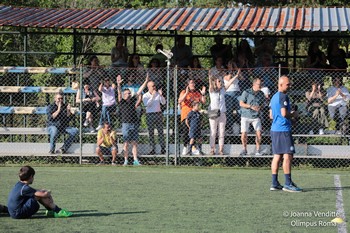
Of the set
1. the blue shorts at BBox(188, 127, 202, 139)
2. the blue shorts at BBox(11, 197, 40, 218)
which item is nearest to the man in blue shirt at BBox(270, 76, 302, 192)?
the blue shorts at BBox(11, 197, 40, 218)

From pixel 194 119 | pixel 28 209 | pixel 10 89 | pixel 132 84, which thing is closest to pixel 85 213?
pixel 28 209

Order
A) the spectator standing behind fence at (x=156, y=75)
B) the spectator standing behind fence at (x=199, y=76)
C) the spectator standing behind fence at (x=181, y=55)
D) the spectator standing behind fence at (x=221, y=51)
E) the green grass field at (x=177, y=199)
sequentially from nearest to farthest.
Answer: the green grass field at (x=177, y=199) < the spectator standing behind fence at (x=199, y=76) < the spectator standing behind fence at (x=156, y=75) < the spectator standing behind fence at (x=181, y=55) < the spectator standing behind fence at (x=221, y=51)

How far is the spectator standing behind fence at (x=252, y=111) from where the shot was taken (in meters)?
17.9

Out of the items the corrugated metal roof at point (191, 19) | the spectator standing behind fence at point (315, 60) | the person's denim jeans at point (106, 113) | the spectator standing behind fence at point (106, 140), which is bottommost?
the spectator standing behind fence at point (106, 140)

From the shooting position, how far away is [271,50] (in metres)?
20.2

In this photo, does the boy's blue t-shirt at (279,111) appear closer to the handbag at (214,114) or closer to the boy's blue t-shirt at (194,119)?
the handbag at (214,114)

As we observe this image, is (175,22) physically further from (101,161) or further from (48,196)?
(48,196)

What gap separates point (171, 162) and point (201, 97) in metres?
1.76

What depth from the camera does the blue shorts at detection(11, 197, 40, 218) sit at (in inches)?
407

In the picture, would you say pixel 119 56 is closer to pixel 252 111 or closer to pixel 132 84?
pixel 132 84

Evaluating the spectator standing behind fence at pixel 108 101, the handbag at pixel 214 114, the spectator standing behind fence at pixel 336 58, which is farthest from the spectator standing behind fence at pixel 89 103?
the spectator standing behind fence at pixel 336 58

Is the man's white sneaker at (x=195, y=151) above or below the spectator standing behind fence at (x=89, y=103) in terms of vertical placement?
below

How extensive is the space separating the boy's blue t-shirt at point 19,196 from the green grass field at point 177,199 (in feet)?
0.58

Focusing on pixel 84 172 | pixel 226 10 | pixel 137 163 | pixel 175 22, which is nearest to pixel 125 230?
pixel 84 172
